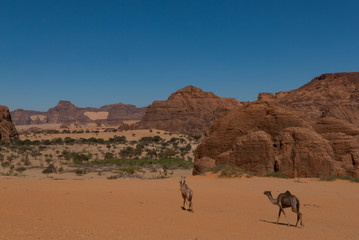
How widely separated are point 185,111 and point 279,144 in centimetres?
8308

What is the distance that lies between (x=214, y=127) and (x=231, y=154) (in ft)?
11.3

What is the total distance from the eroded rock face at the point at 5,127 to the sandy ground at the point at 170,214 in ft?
177

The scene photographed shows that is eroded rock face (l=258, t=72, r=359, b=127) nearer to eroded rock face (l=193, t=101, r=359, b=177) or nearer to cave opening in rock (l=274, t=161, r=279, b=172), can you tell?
eroded rock face (l=193, t=101, r=359, b=177)

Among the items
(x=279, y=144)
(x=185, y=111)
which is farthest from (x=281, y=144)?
(x=185, y=111)

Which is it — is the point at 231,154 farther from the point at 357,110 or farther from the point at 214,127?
the point at 357,110

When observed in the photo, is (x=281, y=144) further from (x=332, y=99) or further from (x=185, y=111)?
(x=185, y=111)

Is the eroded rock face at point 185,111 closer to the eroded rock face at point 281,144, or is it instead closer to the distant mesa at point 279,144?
the distant mesa at point 279,144

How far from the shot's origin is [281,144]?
56.8ft

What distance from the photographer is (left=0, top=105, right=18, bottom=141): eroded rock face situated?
58353mm

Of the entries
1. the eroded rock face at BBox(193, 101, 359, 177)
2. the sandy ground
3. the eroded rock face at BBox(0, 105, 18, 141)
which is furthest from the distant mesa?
the eroded rock face at BBox(0, 105, 18, 141)

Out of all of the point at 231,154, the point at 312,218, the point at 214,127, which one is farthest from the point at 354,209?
the point at 214,127

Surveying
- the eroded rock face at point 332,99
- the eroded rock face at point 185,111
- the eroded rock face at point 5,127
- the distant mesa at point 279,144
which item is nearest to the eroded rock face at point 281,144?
the distant mesa at point 279,144

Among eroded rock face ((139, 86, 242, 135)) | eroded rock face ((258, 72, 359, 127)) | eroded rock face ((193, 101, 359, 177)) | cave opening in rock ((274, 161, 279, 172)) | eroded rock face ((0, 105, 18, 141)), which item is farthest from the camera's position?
eroded rock face ((139, 86, 242, 135))

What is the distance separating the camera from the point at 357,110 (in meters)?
37.1
